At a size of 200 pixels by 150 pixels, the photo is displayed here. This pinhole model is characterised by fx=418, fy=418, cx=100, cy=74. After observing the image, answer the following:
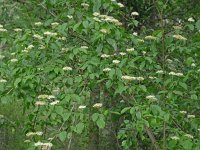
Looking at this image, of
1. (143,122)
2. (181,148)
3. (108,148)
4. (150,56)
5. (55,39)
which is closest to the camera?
(143,122)

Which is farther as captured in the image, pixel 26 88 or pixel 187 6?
pixel 187 6

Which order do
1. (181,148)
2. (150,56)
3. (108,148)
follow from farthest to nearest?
(108,148), (150,56), (181,148)

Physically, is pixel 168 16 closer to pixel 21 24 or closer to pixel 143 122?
pixel 21 24

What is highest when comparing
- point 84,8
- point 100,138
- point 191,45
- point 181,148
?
point 84,8

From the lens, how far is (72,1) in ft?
12.8

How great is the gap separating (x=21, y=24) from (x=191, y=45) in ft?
7.65

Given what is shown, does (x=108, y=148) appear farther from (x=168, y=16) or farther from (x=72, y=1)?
(x=72, y=1)

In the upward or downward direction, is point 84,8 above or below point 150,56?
above

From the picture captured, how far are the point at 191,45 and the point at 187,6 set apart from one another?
208 cm

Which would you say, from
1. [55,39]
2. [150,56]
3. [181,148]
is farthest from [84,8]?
[181,148]

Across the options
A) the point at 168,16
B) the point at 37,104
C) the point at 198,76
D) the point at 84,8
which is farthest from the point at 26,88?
the point at 168,16

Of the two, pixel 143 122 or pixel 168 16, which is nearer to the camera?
pixel 143 122

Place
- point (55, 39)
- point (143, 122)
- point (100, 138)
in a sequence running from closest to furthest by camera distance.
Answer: point (143, 122)
point (55, 39)
point (100, 138)

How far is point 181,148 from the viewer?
137 inches
